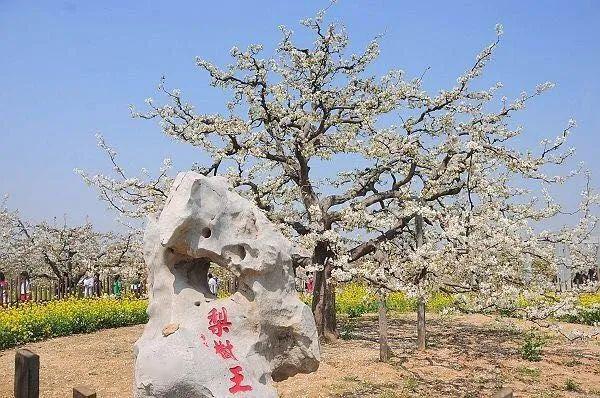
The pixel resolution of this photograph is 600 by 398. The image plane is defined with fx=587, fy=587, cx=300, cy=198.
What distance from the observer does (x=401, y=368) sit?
9.64 meters

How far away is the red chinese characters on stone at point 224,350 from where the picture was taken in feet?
14.0

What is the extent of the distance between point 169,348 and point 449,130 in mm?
8648

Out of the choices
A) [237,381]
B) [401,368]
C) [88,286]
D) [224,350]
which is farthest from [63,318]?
[237,381]

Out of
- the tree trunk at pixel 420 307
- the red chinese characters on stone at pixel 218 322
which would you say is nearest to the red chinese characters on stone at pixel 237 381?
the red chinese characters on stone at pixel 218 322

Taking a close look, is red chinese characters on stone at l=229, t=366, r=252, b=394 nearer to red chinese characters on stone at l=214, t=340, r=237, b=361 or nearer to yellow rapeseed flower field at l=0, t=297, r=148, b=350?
red chinese characters on stone at l=214, t=340, r=237, b=361

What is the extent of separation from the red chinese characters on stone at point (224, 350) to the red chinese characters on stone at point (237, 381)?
10cm

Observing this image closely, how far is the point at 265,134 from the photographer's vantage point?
1201 cm

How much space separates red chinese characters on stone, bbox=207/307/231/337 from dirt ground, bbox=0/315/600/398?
4070 mm

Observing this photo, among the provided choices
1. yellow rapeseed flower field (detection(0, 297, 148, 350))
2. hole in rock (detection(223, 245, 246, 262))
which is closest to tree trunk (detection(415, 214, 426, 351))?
hole in rock (detection(223, 245, 246, 262))

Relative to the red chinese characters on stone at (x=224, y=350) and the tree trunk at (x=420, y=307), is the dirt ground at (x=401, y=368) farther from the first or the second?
the red chinese characters on stone at (x=224, y=350)

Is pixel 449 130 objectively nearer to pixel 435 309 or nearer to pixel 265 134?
pixel 265 134

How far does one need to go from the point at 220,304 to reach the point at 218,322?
0.47 feet

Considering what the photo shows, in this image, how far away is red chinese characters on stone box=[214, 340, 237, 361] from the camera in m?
4.26

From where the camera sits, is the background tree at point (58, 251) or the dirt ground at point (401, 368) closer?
the dirt ground at point (401, 368)
